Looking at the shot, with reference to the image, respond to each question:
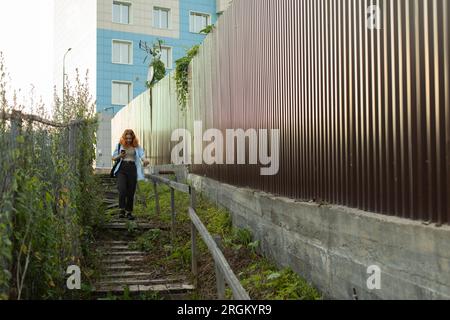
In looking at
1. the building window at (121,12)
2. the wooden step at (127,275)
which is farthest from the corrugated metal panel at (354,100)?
the building window at (121,12)

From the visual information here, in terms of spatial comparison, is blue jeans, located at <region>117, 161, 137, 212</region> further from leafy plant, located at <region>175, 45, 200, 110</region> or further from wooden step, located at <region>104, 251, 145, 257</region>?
leafy plant, located at <region>175, 45, 200, 110</region>

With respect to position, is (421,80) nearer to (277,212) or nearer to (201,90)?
(277,212)

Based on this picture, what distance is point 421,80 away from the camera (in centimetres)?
Answer: 297

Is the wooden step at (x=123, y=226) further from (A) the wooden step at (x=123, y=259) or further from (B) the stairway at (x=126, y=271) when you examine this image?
(A) the wooden step at (x=123, y=259)

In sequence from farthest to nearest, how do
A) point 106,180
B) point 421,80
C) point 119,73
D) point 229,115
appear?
point 119,73, point 106,180, point 229,115, point 421,80

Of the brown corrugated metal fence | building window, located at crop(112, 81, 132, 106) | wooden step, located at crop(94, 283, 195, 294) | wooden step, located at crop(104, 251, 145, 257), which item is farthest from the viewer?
building window, located at crop(112, 81, 132, 106)

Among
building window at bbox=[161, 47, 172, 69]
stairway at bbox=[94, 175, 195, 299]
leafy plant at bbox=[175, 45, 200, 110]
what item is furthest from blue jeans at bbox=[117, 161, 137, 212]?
building window at bbox=[161, 47, 172, 69]

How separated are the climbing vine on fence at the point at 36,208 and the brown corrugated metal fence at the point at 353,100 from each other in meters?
2.16

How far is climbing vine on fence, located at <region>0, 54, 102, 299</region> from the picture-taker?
318cm

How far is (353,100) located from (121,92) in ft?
78.4

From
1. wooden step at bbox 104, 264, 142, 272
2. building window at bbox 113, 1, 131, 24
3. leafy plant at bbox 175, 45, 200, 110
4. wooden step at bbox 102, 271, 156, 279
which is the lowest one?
wooden step at bbox 102, 271, 156, 279

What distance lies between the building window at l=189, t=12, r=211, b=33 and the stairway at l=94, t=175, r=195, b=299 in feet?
75.7
